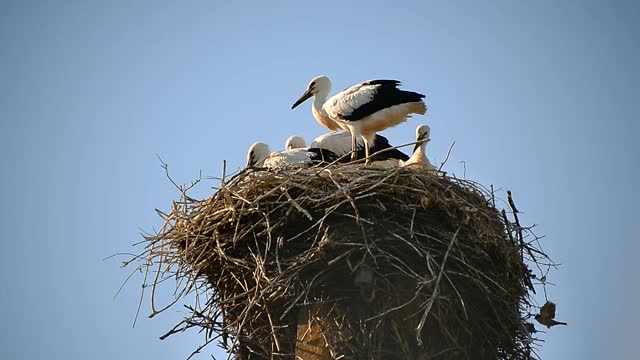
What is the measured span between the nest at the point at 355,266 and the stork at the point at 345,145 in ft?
9.34

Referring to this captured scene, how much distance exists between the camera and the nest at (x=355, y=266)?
638cm

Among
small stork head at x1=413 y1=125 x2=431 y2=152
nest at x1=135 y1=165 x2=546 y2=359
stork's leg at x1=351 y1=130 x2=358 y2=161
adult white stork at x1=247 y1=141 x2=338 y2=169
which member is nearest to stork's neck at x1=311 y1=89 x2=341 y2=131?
stork's leg at x1=351 y1=130 x2=358 y2=161

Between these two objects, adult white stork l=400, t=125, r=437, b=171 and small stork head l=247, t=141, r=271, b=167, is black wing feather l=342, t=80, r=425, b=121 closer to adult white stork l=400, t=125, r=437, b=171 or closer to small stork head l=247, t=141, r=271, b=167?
adult white stork l=400, t=125, r=437, b=171

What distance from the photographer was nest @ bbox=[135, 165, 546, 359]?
638 cm

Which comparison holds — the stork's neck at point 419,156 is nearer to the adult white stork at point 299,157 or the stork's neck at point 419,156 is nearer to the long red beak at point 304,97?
the adult white stork at point 299,157

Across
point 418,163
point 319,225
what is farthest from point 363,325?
point 418,163

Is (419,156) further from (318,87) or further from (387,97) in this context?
(318,87)

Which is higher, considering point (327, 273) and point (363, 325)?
point (327, 273)

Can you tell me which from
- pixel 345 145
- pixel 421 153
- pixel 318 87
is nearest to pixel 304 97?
pixel 318 87

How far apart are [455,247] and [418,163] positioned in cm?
242

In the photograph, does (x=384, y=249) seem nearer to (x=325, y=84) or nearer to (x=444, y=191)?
(x=444, y=191)

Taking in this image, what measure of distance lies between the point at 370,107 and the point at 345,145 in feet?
2.63

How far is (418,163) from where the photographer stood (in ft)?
29.6

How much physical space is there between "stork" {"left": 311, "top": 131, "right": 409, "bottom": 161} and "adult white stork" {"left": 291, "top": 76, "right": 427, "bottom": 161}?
107 millimetres
